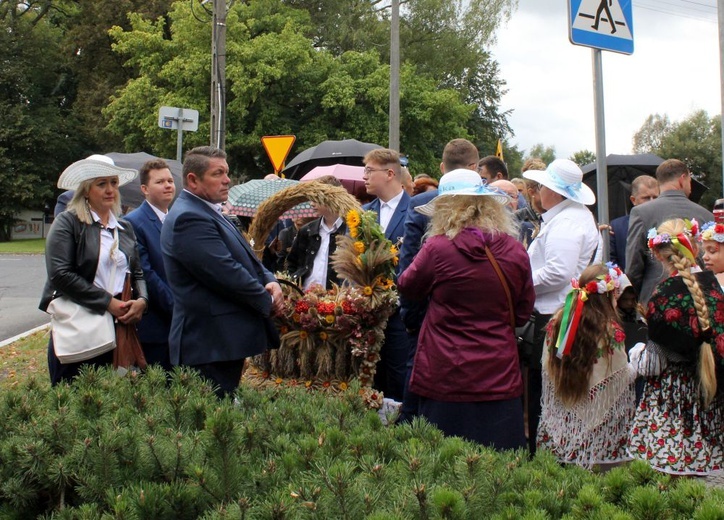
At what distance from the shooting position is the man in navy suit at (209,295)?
169 inches

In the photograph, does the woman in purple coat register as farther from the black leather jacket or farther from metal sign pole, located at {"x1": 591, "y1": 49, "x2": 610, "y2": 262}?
the black leather jacket

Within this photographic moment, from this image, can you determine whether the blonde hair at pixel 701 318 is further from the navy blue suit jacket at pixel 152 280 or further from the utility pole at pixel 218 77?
the utility pole at pixel 218 77

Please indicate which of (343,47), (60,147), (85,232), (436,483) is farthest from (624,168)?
(60,147)

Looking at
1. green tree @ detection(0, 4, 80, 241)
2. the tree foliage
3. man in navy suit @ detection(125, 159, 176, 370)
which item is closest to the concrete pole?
man in navy suit @ detection(125, 159, 176, 370)

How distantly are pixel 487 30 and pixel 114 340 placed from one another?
38.1 metres

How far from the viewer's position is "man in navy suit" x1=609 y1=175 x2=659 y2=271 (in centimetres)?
749

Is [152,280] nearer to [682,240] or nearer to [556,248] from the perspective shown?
[556,248]

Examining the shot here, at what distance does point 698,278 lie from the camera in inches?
164

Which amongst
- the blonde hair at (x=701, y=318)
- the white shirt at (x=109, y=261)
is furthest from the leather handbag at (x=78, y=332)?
the blonde hair at (x=701, y=318)

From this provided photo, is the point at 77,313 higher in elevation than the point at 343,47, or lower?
lower

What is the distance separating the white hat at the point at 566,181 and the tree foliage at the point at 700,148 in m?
48.0

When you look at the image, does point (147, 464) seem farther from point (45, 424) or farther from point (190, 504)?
point (45, 424)

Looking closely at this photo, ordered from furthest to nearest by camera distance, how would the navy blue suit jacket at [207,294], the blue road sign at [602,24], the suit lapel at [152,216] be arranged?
the suit lapel at [152,216]
the blue road sign at [602,24]
the navy blue suit jacket at [207,294]

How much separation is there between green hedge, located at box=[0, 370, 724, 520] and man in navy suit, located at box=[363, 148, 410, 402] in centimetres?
285
